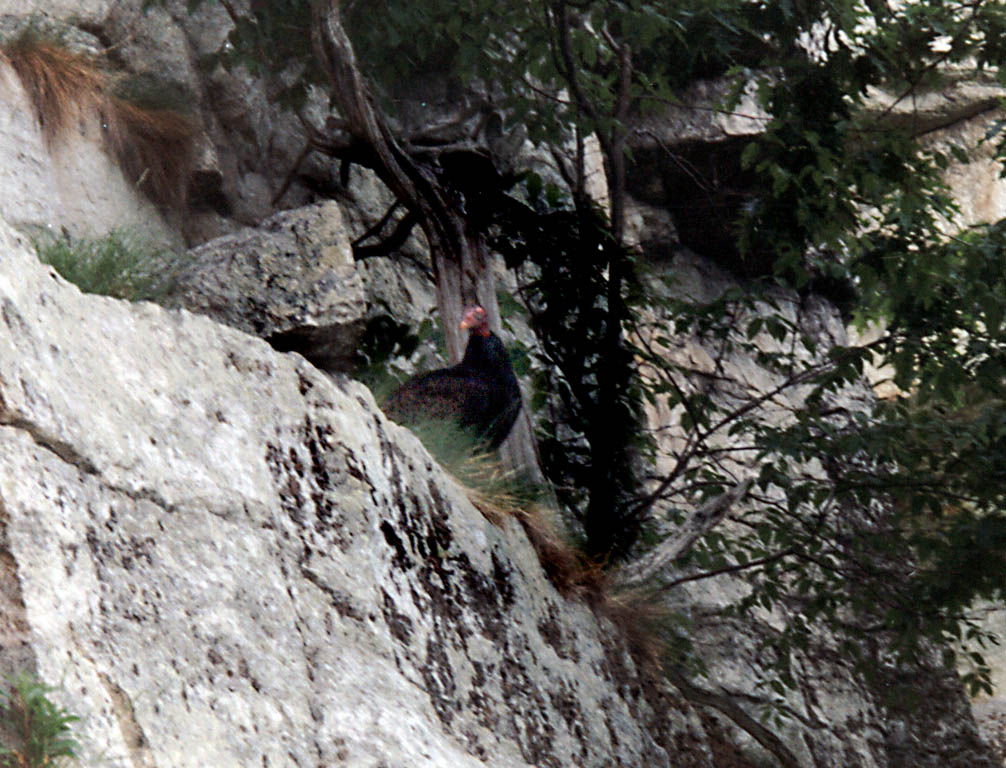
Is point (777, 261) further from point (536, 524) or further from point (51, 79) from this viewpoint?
point (51, 79)

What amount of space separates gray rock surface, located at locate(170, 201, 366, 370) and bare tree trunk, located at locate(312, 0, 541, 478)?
0.97 m

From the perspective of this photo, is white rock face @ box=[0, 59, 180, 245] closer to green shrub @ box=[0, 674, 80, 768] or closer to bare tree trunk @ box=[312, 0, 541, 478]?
bare tree trunk @ box=[312, 0, 541, 478]

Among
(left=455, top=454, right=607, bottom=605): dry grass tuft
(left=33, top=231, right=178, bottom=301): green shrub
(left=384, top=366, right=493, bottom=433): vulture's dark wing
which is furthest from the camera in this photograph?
(left=384, top=366, right=493, bottom=433): vulture's dark wing

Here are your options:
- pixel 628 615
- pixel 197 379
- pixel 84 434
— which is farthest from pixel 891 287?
pixel 84 434

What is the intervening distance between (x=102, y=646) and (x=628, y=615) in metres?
3.31

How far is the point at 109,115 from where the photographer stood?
21.7 feet

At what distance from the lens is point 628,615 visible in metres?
5.20

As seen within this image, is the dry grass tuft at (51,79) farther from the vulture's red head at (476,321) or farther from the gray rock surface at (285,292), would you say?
the vulture's red head at (476,321)

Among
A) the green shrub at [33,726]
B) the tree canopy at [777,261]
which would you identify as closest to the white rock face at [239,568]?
the green shrub at [33,726]

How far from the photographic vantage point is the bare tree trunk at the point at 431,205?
550 centimetres

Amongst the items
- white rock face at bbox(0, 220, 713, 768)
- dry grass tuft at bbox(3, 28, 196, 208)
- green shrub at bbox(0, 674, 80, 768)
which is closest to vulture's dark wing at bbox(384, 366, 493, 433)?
white rock face at bbox(0, 220, 713, 768)

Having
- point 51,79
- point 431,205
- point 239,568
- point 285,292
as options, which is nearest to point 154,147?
point 51,79

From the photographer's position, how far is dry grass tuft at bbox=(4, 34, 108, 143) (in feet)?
20.4

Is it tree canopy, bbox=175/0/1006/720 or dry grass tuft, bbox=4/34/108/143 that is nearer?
tree canopy, bbox=175/0/1006/720
